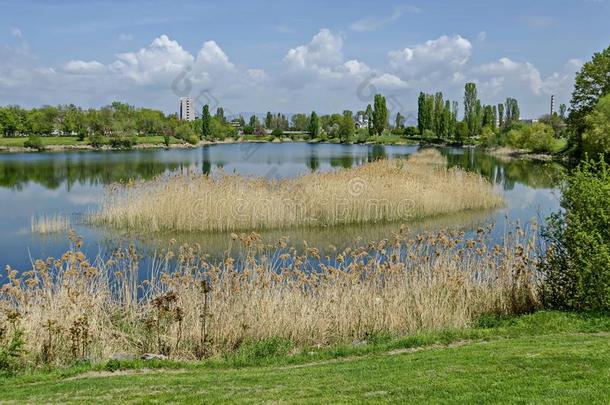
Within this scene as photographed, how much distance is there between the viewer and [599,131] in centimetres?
3872

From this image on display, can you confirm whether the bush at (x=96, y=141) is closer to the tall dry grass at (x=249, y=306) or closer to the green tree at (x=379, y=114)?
the green tree at (x=379, y=114)

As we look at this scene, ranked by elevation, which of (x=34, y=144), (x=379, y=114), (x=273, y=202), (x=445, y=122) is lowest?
(x=273, y=202)

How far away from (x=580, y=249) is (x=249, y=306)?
16.0ft

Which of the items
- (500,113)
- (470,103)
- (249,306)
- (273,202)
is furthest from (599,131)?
(500,113)

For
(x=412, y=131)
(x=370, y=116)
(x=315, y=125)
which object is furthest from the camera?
(x=315, y=125)

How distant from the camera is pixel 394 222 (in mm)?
19953

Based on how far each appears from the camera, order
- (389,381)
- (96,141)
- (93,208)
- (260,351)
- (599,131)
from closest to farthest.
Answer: (389,381), (260,351), (93,208), (599,131), (96,141)

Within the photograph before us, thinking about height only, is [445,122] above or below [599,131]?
above

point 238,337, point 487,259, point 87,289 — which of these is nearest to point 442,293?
point 487,259

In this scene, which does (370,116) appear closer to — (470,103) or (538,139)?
(470,103)

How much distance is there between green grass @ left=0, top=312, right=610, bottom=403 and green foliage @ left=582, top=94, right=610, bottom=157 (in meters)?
35.3

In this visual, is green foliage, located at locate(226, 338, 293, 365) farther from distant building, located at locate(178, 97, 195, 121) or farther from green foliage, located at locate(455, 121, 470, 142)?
distant building, located at locate(178, 97, 195, 121)

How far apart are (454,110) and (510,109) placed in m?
26.0

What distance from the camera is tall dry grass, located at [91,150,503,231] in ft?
60.3
